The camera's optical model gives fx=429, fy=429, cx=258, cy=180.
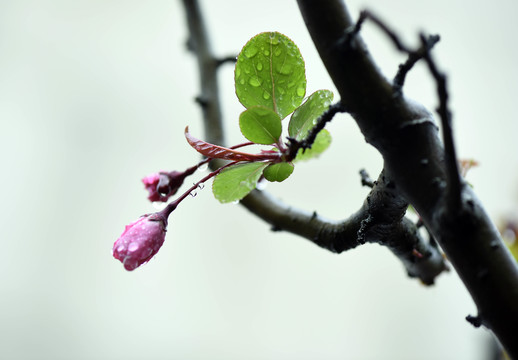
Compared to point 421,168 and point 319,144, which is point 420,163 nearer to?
point 421,168

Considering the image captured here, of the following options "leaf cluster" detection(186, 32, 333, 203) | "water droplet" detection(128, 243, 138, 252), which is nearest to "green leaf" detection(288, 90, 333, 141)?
"leaf cluster" detection(186, 32, 333, 203)

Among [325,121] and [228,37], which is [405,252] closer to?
[325,121]

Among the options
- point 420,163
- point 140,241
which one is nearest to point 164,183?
point 140,241

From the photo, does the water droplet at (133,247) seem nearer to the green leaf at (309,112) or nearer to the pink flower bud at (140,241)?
the pink flower bud at (140,241)

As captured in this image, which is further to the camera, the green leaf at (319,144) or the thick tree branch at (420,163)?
the green leaf at (319,144)

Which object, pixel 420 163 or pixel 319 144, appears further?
pixel 319 144

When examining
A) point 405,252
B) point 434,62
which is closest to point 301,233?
point 405,252

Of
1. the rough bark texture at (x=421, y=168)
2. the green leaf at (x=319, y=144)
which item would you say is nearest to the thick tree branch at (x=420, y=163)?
the rough bark texture at (x=421, y=168)
